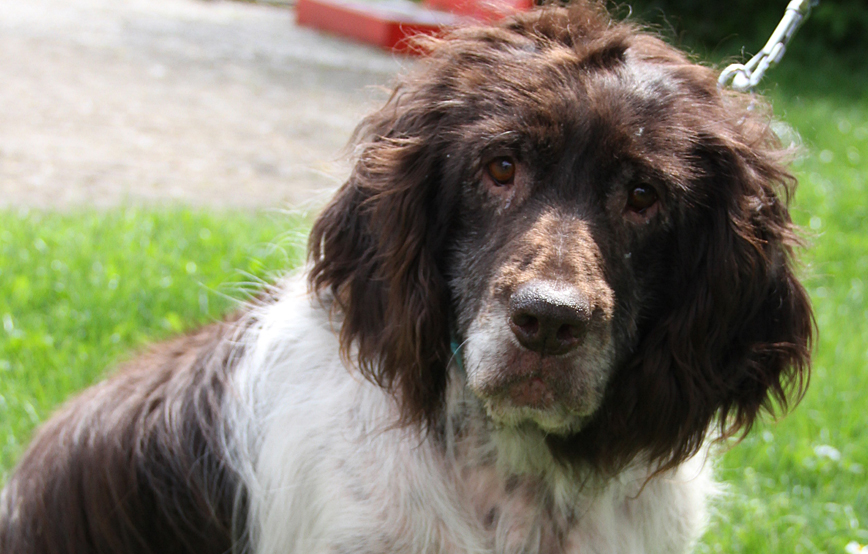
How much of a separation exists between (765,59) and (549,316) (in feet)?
4.42

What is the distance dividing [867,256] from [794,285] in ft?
14.3

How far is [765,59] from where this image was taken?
2.90 metres

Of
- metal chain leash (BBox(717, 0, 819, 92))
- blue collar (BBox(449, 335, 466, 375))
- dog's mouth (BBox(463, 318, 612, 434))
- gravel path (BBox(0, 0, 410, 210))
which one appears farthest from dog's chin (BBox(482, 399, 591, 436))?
gravel path (BBox(0, 0, 410, 210))

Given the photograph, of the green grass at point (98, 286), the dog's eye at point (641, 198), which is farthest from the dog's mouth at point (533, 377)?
the green grass at point (98, 286)

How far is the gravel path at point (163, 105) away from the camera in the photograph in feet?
22.1

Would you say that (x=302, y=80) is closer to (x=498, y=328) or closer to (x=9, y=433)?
(x=9, y=433)

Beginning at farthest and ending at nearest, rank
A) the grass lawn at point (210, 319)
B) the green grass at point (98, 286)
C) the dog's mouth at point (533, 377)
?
the green grass at point (98, 286), the grass lawn at point (210, 319), the dog's mouth at point (533, 377)

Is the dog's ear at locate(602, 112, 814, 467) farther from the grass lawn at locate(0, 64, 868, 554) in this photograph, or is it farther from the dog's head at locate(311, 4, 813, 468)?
the grass lawn at locate(0, 64, 868, 554)

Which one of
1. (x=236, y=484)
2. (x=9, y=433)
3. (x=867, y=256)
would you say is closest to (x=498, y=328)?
(x=236, y=484)

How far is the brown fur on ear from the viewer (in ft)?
8.03

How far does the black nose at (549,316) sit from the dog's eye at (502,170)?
37 cm

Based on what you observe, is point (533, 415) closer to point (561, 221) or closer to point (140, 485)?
point (561, 221)

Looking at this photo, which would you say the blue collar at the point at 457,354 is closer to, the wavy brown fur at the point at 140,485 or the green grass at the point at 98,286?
the wavy brown fur at the point at 140,485

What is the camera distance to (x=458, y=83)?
8.23 feet
